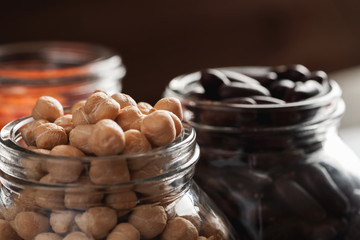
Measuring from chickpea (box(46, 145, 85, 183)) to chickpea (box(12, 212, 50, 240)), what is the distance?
3 cm

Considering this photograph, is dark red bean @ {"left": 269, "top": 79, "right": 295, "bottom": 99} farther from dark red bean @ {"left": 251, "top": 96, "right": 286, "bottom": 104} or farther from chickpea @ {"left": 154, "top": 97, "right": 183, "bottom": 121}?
chickpea @ {"left": 154, "top": 97, "right": 183, "bottom": 121}

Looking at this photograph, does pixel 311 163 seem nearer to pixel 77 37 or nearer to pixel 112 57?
pixel 112 57

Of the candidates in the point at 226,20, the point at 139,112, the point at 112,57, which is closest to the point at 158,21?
the point at 226,20

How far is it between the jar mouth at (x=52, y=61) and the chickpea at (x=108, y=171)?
38 cm

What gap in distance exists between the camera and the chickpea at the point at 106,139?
0.34 metres

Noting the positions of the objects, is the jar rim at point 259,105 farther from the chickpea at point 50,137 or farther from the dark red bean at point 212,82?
the chickpea at point 50,137

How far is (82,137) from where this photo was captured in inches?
14.1

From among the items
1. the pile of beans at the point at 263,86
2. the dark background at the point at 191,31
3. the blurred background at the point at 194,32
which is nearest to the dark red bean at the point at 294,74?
the pile of beans at the point at 263,86

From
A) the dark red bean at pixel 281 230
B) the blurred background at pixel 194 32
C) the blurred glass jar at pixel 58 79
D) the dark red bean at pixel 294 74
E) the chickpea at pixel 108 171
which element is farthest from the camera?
the blurred background at pixel 194 32

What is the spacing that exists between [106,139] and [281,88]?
0.80 feet

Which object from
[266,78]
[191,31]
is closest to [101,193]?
[266,78]

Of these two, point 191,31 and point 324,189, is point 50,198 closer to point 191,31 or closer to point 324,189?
point 324,189

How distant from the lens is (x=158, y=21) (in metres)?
1.44

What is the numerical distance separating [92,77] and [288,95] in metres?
0.30
